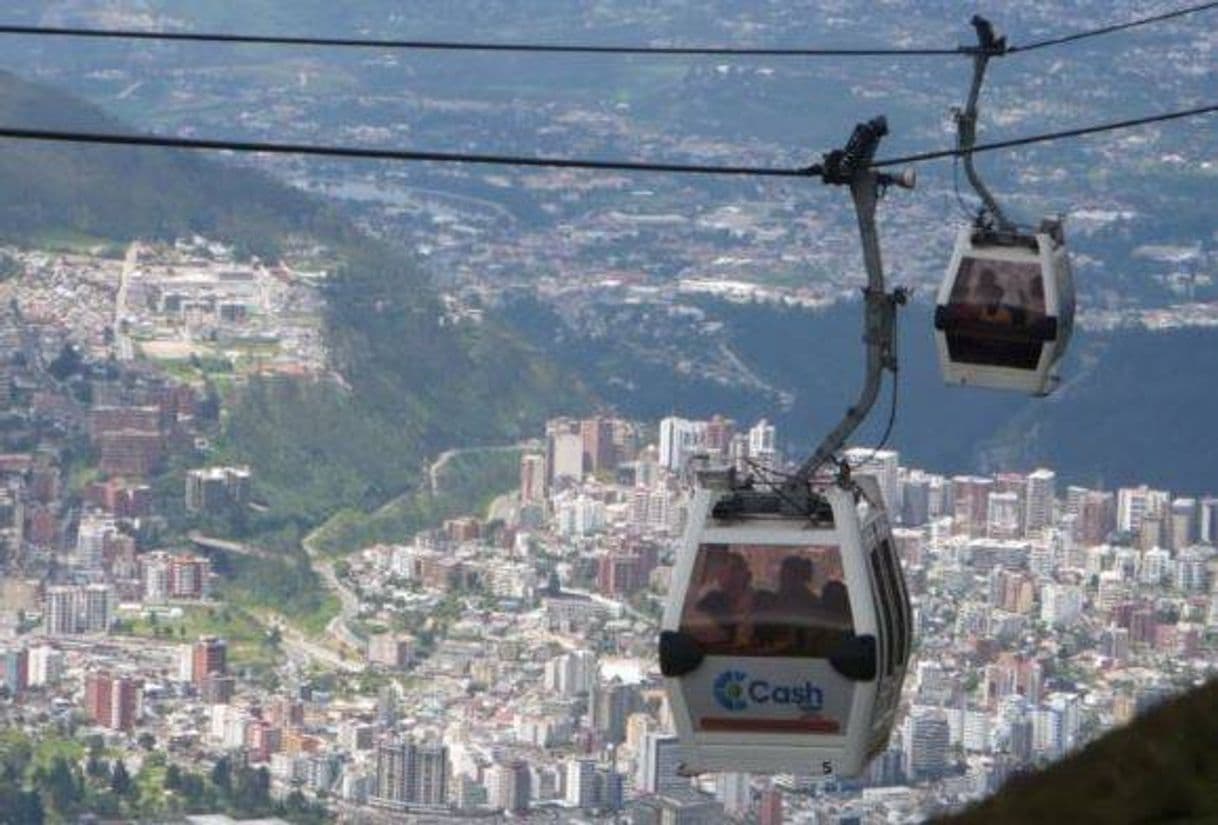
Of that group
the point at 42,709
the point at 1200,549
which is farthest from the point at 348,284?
the point at 42,709

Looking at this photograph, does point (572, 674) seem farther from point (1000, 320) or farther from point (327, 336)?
point (1000, 320)

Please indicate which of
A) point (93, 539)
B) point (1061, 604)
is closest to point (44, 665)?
point (93, 539)

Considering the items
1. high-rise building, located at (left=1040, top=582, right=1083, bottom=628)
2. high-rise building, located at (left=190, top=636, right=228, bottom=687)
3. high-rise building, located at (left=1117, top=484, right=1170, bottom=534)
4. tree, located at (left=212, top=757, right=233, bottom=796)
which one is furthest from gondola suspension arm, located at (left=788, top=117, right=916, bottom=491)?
high-rise building, located at (left=1117, top=484, right=1170, bottom=534)

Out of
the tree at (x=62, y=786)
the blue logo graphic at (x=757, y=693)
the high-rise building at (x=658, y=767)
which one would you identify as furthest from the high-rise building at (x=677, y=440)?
the blue logo graphic at (x=757, y=693)

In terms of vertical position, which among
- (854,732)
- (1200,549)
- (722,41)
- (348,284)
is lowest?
(854,732)

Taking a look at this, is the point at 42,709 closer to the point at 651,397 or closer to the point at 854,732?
the point at 651,397

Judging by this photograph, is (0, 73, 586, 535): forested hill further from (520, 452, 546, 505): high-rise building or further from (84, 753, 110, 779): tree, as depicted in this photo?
(84, 753, 110, 779): tree

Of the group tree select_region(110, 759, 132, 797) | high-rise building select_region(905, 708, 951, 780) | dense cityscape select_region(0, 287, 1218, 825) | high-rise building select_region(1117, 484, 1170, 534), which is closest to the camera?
high-rise building select_region(905, 708, 951, 780)
